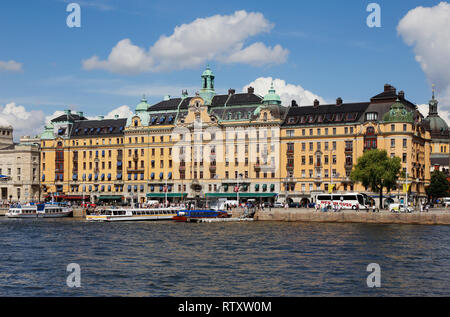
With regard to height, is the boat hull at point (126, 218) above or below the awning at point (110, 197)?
below

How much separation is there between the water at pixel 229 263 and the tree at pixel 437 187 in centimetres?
8805

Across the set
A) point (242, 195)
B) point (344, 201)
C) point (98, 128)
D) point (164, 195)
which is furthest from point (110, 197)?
point (344, 201)

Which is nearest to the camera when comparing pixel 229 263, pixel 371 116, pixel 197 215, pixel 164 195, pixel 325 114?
pixel 229 263

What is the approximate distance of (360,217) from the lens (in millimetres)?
104000

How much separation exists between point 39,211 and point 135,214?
29402 millimetres

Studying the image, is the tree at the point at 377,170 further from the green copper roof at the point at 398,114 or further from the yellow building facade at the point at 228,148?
the green copper roof at the point at 398,114

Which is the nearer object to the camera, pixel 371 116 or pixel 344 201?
pixel 344 201

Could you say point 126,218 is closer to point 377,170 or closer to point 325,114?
point 377,170

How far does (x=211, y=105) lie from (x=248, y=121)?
1267 centimetres

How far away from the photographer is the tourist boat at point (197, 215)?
117281mm

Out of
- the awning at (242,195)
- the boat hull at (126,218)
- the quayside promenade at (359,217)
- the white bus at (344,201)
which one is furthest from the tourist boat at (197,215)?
the awning at (242,195)
